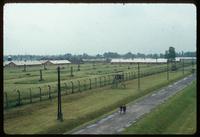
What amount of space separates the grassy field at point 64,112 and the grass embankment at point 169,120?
2723 millimetres

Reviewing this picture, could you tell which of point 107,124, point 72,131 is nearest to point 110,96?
point 107,124

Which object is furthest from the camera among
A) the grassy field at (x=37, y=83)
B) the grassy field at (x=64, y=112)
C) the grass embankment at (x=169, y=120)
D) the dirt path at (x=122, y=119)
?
the grassy field at (x=37, y=83)

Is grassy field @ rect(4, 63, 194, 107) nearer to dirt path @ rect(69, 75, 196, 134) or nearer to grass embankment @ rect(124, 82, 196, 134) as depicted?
dirt path @ rect(69, 75, 196, 134)

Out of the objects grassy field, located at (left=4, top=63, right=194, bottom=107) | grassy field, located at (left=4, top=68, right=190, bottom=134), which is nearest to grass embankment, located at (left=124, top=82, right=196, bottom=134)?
grassy field, located at (left=4, top=68, right=190, bottom=134)

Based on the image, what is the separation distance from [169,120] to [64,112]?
5.59 m

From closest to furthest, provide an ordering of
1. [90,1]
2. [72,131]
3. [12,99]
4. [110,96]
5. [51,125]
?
[90,1]
[72,131]
[51,125]
[12,99]
[110,96]

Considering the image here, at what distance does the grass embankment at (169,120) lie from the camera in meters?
14.5

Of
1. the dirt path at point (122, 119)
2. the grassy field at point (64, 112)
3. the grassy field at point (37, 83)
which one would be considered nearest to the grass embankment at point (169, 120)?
the dirt path at point (122, 119)

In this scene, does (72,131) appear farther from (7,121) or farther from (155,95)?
(155,95)

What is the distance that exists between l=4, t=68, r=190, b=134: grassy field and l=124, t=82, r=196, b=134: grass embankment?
272 cm

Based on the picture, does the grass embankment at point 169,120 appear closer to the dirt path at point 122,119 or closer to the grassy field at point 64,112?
the dirt path at point 122,119

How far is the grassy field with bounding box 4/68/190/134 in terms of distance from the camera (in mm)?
15188

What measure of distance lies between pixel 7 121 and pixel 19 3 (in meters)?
14.4

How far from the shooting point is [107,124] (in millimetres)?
16188
